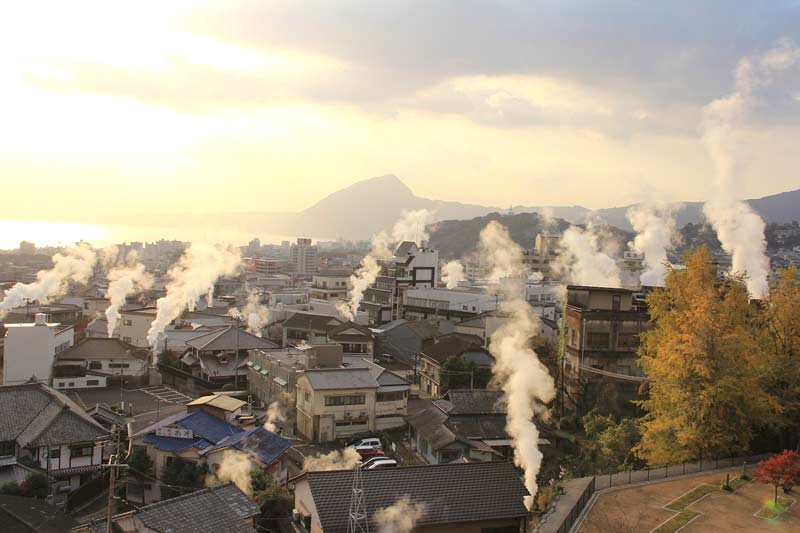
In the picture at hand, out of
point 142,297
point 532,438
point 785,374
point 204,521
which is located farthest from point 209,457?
point 142,297

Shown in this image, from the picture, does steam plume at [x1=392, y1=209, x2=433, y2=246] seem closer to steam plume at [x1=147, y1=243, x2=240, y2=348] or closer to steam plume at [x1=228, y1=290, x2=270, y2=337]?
steam plume at [x1=147, y1=243, x2=240, y2=348]

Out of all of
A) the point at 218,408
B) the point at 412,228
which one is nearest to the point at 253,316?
the point at 218,408

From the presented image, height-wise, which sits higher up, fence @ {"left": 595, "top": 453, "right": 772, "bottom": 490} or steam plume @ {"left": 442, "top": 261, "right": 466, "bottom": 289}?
steam plume @ {"left": 442, "top": 261, "right": 466, "bottom": 289}

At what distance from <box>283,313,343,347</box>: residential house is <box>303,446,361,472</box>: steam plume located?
1764cm

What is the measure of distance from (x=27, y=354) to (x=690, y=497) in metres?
28.7

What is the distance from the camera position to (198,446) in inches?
788

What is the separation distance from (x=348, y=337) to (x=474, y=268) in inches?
2499

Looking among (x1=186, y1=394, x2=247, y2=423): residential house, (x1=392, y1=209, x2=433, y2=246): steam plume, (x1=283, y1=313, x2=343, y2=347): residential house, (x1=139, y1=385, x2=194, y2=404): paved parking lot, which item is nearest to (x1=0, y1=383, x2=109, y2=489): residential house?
(x1=186, y1=394, x2=247, y2=423): residential house

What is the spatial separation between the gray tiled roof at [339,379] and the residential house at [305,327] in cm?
1388

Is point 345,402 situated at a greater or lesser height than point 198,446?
greater

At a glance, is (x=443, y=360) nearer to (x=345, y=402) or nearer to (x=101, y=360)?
(x=345, y=402)

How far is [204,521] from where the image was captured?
13398 mm

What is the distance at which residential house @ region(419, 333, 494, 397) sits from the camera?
3075cm

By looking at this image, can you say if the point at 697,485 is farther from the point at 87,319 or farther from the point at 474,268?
the point at 474,268
